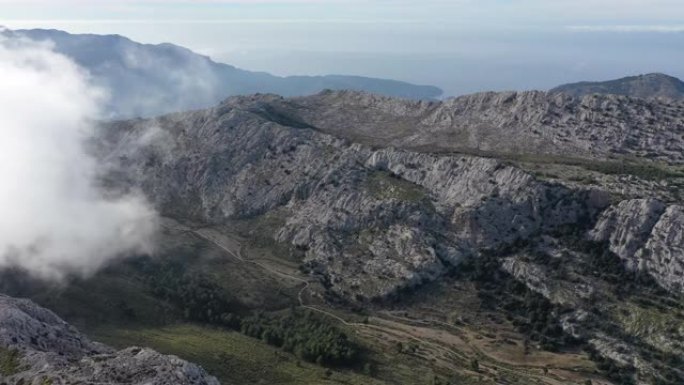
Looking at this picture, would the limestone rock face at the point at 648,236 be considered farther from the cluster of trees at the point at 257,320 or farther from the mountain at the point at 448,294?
the cluster of trees at the point at 257,320

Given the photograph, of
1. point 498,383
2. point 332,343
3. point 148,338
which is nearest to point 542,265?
point 498,383

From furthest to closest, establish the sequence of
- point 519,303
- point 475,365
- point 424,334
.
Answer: point 519,303 < point 424,334 < point 475,365

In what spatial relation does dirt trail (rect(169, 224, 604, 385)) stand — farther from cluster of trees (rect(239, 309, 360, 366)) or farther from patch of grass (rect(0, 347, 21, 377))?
patch of grass (rect(0, 347, 21, 377))

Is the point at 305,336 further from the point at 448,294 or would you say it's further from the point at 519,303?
the point at 519,303

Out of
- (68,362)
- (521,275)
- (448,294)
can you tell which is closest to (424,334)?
(448,294)

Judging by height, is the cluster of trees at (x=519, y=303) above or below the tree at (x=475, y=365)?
above

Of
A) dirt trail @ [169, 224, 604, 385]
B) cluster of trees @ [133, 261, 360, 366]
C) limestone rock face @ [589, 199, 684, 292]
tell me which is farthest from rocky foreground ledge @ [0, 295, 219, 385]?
limestone rock face @ [589, 199, 684, 292]

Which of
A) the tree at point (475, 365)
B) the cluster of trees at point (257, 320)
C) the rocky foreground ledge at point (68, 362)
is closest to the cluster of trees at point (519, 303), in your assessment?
the tree at point (475, 365)
